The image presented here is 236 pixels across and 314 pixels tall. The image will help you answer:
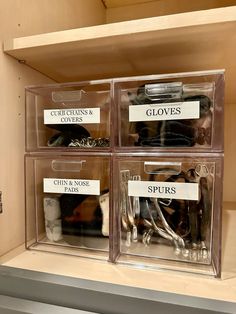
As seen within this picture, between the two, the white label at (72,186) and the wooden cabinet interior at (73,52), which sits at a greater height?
the wooden cabinet interior at (73,52)

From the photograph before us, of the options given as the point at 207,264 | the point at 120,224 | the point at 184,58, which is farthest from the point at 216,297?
the point at 184,58

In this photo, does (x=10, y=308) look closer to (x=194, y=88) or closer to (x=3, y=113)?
(x=3, y=113)

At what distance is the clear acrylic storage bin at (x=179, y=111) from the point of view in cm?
48

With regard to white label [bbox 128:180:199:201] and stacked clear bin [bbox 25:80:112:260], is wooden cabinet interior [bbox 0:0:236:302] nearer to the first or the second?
stacked clear bin [bbox 25:80:112:260]

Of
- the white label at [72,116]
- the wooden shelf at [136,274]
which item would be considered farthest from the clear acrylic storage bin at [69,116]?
A: the wooden shelf at [136,274]

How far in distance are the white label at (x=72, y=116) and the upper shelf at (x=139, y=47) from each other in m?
0.13

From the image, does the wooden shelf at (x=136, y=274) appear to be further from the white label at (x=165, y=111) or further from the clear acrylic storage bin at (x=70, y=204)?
the white label at (x=165, y=111)

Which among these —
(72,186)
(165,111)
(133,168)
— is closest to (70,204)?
(72,186)

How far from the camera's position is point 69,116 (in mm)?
555

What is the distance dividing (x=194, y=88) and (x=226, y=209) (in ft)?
2.16

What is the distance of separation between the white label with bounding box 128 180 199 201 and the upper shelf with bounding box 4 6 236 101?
283 mm

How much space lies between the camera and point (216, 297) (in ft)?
1.24

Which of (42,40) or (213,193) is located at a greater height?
(42,40)

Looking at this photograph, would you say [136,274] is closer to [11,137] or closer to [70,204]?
[70,204]
